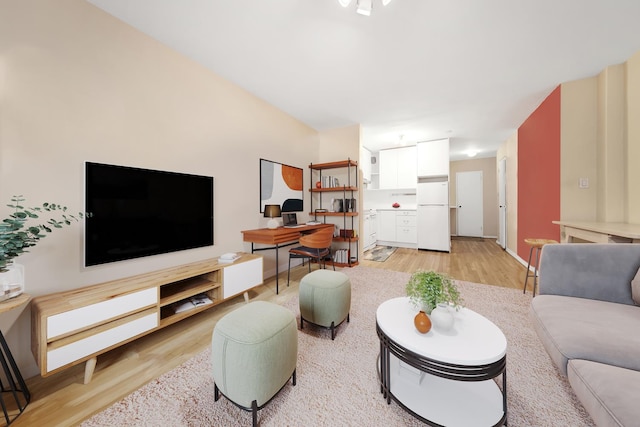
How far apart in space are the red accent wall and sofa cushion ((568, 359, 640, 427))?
2724mm

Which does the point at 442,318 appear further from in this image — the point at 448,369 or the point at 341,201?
the point at 341,201

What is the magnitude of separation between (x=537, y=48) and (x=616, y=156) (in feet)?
5.07

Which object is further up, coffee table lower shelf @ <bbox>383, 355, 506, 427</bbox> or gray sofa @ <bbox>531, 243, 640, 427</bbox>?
gray sofa @ <bbox>531, 243, 640, 427</bbox>

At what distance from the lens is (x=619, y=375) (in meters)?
0.82

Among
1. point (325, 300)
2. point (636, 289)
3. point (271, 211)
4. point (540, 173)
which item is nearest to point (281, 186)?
Answer: point (271, 211)

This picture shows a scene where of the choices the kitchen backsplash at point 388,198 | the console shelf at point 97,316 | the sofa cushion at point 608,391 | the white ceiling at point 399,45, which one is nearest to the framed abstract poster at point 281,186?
the white ceiling at point 399,45

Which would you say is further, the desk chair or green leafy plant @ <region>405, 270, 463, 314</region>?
the desk chair

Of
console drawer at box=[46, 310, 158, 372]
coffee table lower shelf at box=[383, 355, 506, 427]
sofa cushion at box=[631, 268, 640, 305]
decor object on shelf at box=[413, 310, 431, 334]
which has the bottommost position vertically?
coffee table lower shelf at box=[383, 355, 506, 427]

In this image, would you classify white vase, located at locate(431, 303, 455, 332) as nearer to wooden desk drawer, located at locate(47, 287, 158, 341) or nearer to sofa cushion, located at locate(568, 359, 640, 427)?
sofa cushion, located at locate(568, 359, 640, 427)

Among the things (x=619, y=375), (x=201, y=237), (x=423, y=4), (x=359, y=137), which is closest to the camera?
(x=619, y=375)

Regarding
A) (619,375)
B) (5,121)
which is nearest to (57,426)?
(5,121)

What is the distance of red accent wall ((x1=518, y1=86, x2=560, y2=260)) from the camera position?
282cm

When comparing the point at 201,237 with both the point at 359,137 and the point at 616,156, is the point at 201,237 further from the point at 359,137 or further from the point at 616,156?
the point at 616,156

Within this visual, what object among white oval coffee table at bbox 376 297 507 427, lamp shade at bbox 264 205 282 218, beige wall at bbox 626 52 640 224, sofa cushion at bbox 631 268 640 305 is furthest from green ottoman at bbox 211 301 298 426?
beige wall at bbox 626 52 640 224
